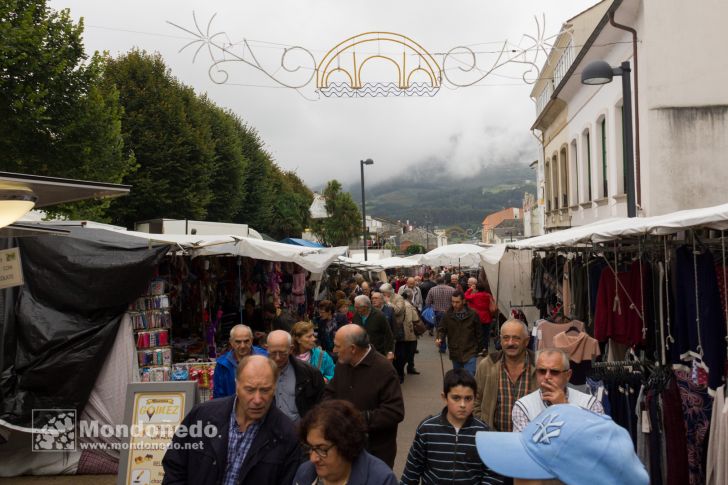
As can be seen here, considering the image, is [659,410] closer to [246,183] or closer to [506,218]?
[246,183]

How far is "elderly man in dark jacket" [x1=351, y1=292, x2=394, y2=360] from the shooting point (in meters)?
10.2

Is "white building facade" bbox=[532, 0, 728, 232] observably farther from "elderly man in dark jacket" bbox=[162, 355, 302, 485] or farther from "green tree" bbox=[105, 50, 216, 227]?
"green tree" bbox=[105, 50, 216, 227]

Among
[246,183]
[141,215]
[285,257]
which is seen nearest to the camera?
[285,257]

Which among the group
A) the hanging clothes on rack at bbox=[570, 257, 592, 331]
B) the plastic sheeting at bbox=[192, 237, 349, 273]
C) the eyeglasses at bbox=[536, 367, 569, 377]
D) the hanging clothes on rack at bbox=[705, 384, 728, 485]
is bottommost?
the hanging clothes on rack at bbox=[705, 384, 728, 485]

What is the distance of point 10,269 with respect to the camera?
6852 mm

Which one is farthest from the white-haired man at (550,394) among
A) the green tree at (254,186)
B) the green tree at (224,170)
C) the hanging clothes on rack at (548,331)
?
the green tree at (254,186)

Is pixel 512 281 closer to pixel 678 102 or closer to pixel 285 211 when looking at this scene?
pixel 678 102

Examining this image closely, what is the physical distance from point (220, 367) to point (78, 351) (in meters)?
2.53

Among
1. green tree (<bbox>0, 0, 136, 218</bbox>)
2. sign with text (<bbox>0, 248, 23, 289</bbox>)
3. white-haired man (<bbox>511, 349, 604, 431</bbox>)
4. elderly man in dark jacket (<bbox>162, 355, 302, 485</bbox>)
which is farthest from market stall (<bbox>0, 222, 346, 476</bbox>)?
green tree (<bbox>0, 0, 136, 218</bbox>)

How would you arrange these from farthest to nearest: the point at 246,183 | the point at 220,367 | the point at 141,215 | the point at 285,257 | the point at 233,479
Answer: the point at 246,183 → the point at 141,215 → the point at 285,257 → the point at 220,367 → the point at 233,479

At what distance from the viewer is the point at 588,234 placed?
6922mm

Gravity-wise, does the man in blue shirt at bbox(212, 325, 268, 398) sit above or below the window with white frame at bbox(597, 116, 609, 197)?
below

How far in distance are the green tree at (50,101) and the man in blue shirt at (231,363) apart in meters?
13.0

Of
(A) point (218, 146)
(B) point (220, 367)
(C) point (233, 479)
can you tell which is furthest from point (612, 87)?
(A) point (218, 146)
